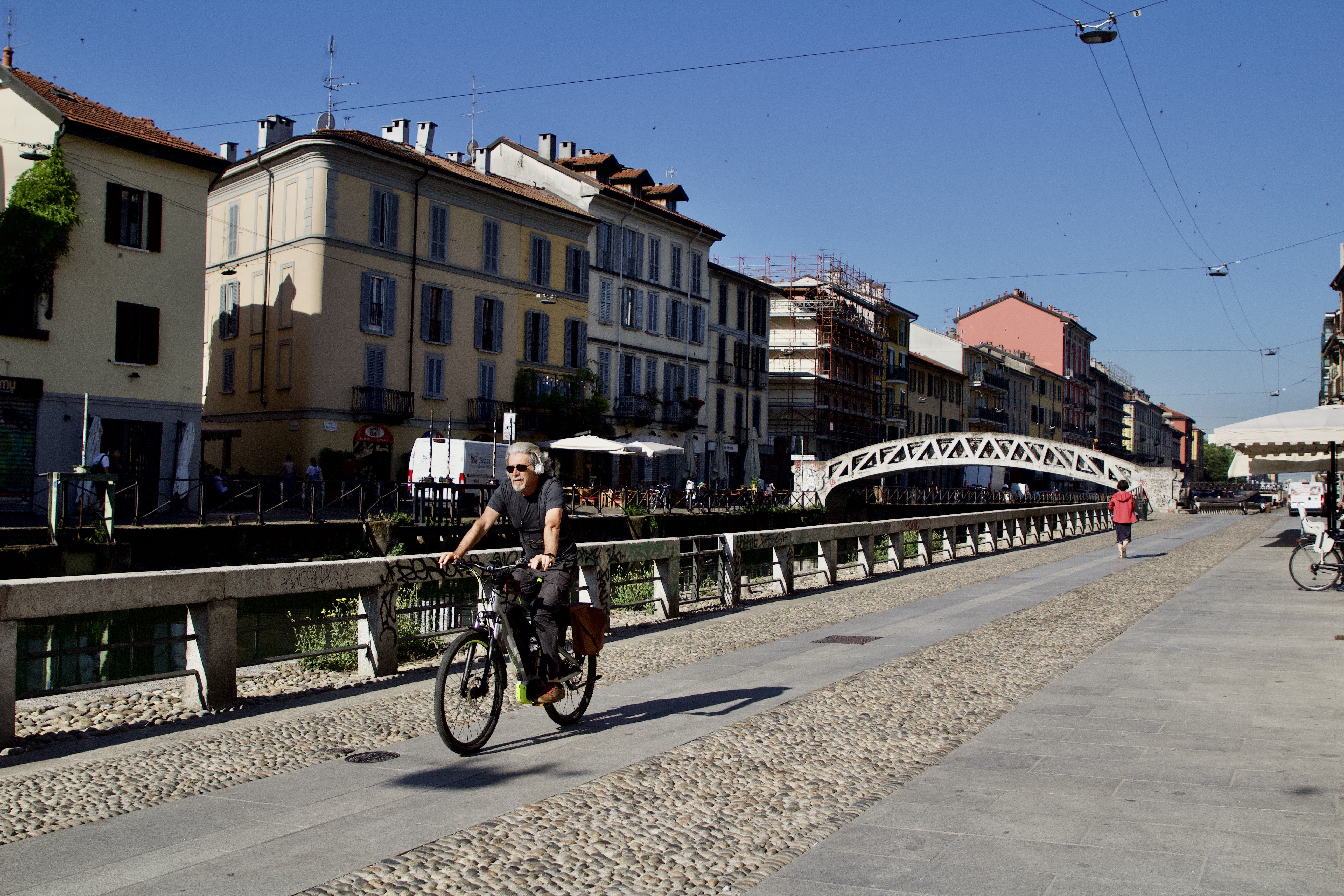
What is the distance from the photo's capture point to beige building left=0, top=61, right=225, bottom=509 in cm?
2748

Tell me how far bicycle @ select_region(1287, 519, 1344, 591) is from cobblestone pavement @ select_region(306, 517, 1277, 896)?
745 cm

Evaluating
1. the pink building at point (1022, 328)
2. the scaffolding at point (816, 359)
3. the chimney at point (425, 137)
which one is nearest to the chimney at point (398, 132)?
the chimney at point (425, 137)

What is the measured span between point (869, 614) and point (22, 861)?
32.9 feet

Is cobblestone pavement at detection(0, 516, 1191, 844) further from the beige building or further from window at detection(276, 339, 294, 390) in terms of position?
window at detection(276, 339, 294, 390)

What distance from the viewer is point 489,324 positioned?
4384 cm

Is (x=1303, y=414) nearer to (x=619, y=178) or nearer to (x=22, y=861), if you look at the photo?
(x=22, y=861)

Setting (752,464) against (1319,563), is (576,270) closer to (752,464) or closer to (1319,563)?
(752,464)

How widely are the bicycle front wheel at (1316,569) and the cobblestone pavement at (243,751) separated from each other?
7680 mm

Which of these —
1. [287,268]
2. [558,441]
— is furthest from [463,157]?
[558,441]

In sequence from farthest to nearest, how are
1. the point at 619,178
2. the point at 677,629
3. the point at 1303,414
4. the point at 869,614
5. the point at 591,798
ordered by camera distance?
the point at 619,178 < the point at 1303,414 < the point at 869,614 < the point at 677,629 < the point at 591,798

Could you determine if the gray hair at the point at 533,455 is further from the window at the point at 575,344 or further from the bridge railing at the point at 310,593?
the window at the point at 575,344

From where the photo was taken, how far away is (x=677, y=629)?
39.1 ft

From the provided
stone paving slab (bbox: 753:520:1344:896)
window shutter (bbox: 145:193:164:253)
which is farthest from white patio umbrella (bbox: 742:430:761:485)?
stone paving slab (bbox: 753:520:1344:896)

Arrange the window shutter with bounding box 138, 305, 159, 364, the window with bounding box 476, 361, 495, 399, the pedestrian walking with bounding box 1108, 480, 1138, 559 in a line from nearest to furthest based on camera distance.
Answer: the pedestrian walking with bounding box 1108, 480, 1138, 559, the window shutter with bounding box 138, 305, 159, 364, the window with bounding box 476, 361, 495, 399
